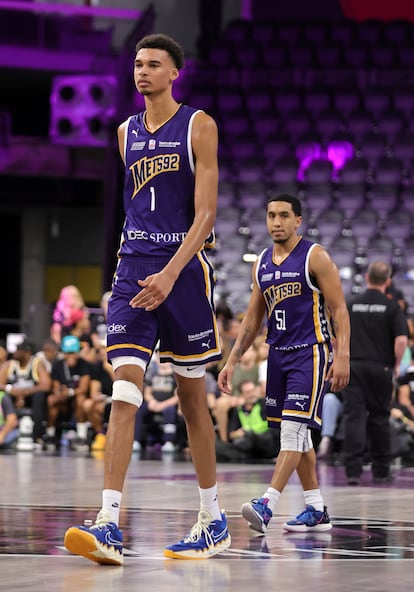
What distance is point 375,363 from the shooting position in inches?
411

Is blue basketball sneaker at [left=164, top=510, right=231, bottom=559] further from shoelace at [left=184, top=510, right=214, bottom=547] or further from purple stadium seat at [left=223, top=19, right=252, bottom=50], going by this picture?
purple stadium seat at [left=223, top=19, right=252, bottom=50]

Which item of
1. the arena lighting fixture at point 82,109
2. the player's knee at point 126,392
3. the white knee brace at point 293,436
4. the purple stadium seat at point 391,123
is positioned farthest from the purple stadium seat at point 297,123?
the player's knee at point 126,392

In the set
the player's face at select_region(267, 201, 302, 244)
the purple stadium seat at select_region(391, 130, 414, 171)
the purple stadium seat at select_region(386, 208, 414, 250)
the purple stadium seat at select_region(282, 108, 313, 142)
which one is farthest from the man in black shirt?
the purple stadium seat at select_region(282, 108, 313, 142)

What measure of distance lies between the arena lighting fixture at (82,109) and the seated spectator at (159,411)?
30.0ft

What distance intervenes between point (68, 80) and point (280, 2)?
510 cm

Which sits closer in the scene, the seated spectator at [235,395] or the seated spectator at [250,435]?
the seated spectator at [250,435]

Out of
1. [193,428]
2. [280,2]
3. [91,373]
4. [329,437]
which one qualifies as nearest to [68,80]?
[280,2]

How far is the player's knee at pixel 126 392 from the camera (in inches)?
190

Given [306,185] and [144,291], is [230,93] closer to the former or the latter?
[306,185]

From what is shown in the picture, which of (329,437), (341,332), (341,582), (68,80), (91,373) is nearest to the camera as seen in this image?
(341,582)

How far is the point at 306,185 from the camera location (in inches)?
794

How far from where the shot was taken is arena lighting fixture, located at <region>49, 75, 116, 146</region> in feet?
73.0

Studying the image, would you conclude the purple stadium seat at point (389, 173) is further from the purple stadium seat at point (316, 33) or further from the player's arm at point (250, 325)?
the player's arm at point (250, 325)

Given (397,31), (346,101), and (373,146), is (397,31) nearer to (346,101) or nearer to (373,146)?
(346,101)
